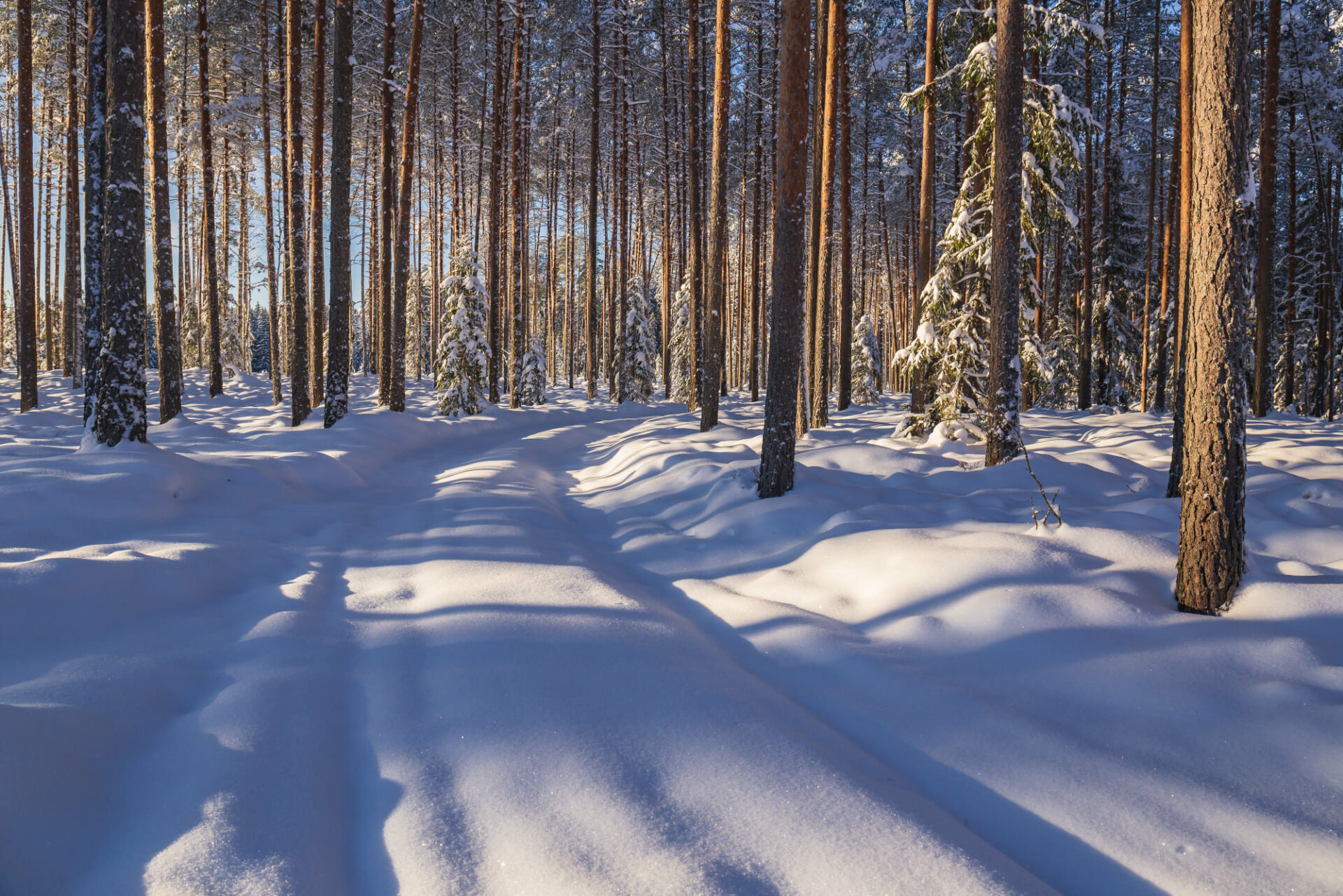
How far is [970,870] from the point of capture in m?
2.02

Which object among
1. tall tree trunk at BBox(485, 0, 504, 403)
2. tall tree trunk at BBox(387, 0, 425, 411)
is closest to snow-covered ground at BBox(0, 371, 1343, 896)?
tall tree trunk at BBox(387, 0, 425, 411)

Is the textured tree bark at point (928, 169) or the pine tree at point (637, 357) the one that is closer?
the textured tree bark at point (928, 169)

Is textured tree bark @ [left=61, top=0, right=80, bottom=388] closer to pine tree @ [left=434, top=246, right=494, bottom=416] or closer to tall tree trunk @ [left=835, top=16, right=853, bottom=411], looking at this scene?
pine tree @ [left=434, top=246, right=494, bottom=416]

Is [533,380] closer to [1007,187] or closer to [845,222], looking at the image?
[845,222]

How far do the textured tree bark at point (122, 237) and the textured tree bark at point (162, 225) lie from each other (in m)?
4.49

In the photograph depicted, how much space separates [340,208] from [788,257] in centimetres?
962

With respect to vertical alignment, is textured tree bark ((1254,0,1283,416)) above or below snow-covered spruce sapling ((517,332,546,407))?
above

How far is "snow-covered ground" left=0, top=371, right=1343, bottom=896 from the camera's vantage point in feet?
6.93

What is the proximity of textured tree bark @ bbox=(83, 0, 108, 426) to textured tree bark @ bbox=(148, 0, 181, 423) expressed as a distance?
910 millimetres

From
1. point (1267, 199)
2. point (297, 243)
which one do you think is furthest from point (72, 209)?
point (1267, 199)

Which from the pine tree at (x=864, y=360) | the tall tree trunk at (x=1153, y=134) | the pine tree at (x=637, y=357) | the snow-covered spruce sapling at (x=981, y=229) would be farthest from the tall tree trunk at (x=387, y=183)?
the pine tree at (x=864, y=360)

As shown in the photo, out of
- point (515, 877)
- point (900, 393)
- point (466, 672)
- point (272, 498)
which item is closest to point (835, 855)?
point (515, 877)

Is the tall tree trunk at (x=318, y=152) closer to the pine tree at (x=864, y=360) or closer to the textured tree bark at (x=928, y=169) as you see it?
the textured tree bark at (x=928, y=169)

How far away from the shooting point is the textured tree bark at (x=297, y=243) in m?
13.6
